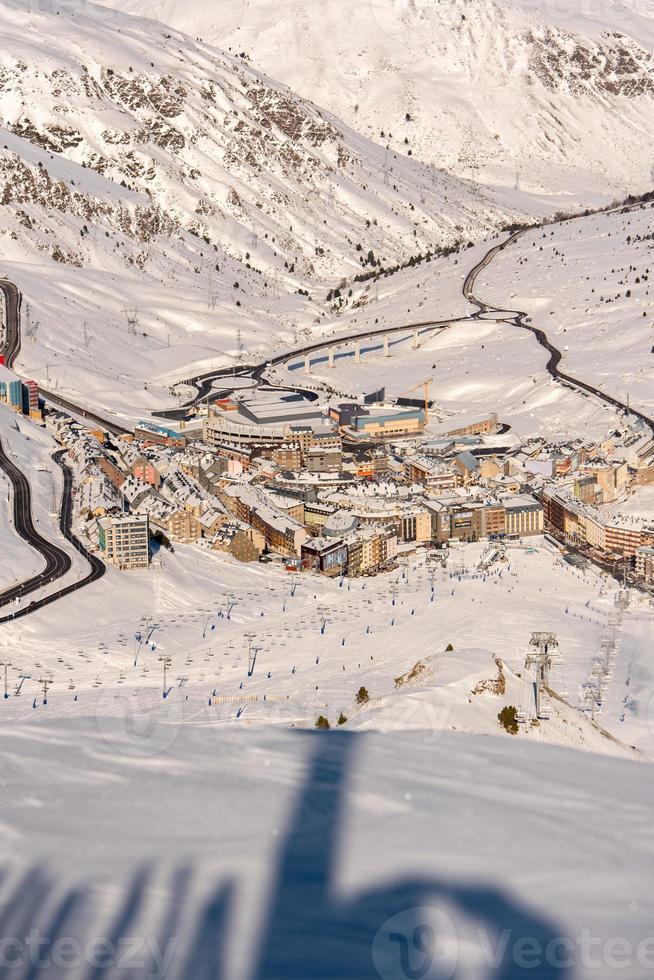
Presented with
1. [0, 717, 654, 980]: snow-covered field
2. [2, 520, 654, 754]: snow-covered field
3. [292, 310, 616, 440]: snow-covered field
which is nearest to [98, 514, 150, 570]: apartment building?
[2, 520, 654, 754]: snow-covered field

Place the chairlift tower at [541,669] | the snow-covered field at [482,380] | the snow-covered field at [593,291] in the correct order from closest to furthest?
the chairlift tower at [541,669] → the snow-covered field at [482,380] → the snow-covered field at [593,291]

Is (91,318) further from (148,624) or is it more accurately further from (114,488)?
(148,624)

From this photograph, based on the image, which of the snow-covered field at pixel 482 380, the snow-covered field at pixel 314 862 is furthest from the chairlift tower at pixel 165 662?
the snow-covered field at pixel 482 380

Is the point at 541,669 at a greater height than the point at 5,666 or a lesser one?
greater

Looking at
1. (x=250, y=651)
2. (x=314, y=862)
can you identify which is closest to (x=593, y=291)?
(x=250, y=651)

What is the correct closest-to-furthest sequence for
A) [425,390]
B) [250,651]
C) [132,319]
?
1. [250,651]
2. [425,390]
3. [132,319]

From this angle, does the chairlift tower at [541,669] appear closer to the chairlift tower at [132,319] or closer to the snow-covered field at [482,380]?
the snow-covered field at [482,380]

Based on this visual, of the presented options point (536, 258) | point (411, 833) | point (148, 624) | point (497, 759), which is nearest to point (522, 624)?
point (148, 624)

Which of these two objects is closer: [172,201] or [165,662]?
[165,662]

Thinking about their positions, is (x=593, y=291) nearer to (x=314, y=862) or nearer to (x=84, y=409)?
(x=84, y=409)

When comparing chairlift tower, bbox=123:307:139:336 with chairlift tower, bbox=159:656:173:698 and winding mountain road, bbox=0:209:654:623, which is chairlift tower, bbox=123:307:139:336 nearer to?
winding mountain road, bbox=0:209:654:623

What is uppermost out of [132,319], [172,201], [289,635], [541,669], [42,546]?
[172,201]
